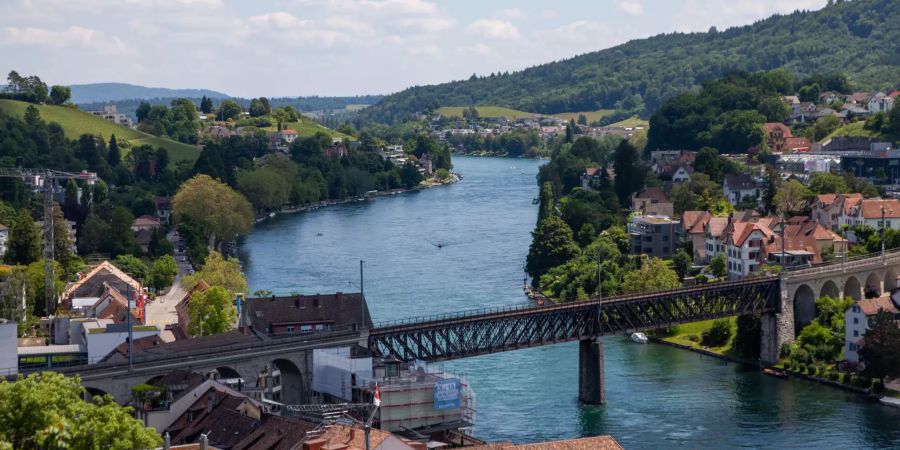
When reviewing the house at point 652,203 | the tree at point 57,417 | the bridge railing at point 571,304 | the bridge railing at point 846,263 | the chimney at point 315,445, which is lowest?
the chimney at point 315,445

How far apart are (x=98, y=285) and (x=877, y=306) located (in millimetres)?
40899

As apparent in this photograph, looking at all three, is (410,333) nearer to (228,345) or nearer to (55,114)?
(228,345)

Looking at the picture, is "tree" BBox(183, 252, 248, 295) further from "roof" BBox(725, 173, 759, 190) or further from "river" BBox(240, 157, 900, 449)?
"roof" BBox(725, 173, 759, 190)

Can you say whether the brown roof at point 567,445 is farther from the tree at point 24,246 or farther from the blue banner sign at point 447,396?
the tree at point 24,246

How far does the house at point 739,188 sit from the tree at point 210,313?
171 ft

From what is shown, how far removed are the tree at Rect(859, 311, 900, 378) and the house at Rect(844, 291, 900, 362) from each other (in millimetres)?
2868

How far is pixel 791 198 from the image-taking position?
346 ft

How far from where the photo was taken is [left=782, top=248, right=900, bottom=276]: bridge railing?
79.8m

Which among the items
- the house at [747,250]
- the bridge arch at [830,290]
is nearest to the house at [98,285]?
the house at [747,250]

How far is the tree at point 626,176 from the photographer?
122m

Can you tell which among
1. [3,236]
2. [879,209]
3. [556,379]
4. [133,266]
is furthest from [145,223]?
[556,379]

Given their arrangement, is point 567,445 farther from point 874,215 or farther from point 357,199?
point 357,199

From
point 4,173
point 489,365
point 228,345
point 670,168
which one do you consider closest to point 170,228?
point 4,173

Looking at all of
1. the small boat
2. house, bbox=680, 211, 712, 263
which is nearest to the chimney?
the small boat
